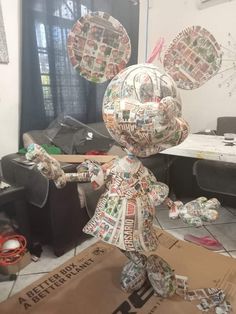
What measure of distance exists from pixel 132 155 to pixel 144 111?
0.61ft

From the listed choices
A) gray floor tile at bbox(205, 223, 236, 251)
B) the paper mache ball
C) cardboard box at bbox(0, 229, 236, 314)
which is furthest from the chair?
the paper mache ball

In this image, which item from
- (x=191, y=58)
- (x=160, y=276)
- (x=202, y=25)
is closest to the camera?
(x=160, y=276)

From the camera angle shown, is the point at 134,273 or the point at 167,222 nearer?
the point at 134,273

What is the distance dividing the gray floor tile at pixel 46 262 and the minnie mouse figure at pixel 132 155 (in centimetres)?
65

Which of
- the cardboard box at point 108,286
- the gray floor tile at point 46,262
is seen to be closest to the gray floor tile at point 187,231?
the cardboard box at point 108,286

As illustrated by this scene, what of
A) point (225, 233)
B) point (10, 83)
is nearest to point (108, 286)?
point (225, 233)

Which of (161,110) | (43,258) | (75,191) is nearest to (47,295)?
(43,258)

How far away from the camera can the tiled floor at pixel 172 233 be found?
127 cm

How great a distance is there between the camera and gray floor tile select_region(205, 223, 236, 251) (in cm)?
160

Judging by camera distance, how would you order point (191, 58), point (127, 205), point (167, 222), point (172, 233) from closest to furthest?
point (127, 205) → point (191, 58) → point (172, 233) → point (167, 222)

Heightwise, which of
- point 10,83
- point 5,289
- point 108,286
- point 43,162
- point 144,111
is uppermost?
point 10,83

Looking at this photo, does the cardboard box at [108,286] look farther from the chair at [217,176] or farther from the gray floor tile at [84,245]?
the chair at [217,176]

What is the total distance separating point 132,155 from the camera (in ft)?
2.80

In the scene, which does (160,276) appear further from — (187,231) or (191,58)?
(191,58)
